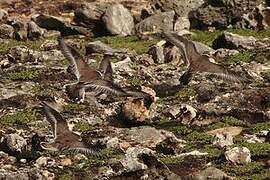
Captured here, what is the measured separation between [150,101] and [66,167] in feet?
19.2

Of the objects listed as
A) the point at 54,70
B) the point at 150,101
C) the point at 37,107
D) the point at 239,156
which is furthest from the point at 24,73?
the point at 239,156

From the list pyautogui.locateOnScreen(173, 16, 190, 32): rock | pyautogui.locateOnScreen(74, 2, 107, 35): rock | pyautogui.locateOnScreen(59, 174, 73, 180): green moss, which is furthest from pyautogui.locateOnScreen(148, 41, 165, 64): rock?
pyautogui.locateOnScreen(59, 174, 73, 180): green moss

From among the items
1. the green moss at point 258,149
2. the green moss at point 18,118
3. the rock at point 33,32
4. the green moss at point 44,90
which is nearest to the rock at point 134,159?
the green moss at point 258,149

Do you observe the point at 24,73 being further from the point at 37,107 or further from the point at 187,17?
the point at 187,17

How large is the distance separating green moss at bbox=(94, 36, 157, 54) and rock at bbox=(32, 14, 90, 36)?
5.80 feet

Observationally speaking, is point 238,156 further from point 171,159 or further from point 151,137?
point 151,137

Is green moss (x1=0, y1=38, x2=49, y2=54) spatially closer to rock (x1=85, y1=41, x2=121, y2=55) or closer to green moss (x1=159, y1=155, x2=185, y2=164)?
rock (x1=85, y1=41, x2=121, y2=55)

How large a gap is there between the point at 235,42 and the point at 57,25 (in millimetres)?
9931

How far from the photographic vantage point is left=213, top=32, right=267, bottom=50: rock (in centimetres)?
3203

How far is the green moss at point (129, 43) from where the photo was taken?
3358cm

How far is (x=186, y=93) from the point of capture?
84.2 ft

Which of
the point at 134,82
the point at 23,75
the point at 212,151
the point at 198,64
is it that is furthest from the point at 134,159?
the point at 23,75

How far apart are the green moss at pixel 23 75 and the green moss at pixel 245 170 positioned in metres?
11.2

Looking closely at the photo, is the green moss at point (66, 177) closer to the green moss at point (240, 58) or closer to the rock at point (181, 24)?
the green moss at point (240, 58)
